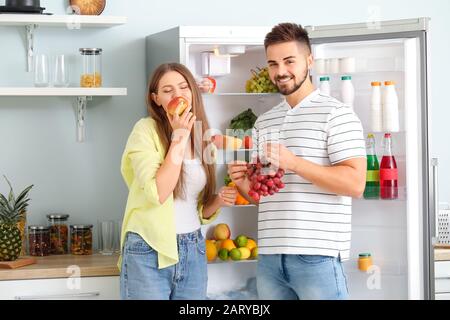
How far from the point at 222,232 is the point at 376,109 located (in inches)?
27.5

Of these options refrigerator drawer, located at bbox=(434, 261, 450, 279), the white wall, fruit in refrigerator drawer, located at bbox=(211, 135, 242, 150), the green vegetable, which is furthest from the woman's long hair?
refrigerator drawer, located at bbox=(434, 261, 450, 279)

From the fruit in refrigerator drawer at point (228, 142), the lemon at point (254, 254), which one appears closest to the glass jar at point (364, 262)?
the lemon at point (254, 254)

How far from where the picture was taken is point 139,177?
1.76 metres

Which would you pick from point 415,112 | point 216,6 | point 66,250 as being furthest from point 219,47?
point 66,250

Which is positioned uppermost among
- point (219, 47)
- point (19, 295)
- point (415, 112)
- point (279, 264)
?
point (219, 47)

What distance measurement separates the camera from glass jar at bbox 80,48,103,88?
257 cm

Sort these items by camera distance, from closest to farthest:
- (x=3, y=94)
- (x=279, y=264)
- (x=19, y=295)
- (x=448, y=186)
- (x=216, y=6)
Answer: (x=279, y=264) → (x=19, y=295) → (x=3, y=94) → (x=216, y=6) → (x=448, y=186)

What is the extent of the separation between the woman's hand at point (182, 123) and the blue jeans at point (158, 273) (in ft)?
0.86

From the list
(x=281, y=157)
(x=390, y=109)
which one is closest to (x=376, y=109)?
(x=390, y=109)

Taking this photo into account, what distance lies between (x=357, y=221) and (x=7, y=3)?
4.77ft

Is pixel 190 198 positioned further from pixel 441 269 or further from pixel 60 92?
pixel 441 269

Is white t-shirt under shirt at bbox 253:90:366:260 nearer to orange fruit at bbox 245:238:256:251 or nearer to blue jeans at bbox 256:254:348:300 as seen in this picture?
blue jeans at bbox 256:254:348:300

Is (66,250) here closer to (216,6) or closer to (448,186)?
(216,6)

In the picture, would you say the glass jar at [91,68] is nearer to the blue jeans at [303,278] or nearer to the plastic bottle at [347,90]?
the plastic bottle at [347,90]
